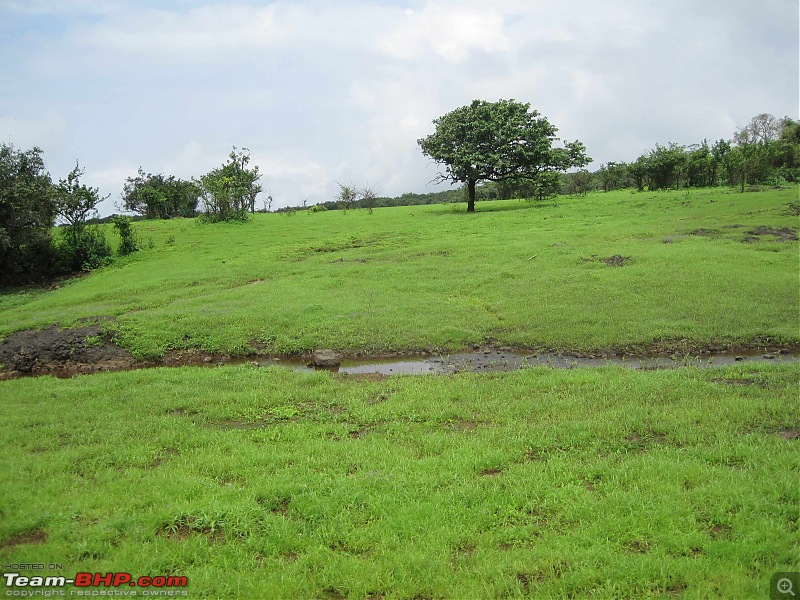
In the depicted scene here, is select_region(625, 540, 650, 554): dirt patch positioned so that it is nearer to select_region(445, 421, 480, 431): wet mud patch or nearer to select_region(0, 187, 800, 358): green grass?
select_region(445, 421, 480, 431): wet mud patch

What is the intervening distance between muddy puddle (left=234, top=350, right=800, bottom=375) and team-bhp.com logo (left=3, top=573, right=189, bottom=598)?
7.99 m

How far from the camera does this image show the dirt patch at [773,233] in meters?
24.4

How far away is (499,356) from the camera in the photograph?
13977 mm

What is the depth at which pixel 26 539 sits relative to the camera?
5.83m

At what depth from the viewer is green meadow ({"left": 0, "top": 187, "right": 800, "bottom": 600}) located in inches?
206

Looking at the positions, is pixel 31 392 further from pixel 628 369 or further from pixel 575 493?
Result: pixel 628 369

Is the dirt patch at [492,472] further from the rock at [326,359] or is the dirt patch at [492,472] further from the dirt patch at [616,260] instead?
the dirt patch at [616,260]

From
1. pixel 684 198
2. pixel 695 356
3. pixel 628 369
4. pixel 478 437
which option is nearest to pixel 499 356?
pixel 628 369

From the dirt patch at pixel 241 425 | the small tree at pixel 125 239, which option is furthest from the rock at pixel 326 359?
the small tree at pixel 125 239

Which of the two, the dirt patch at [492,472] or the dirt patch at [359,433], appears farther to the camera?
the dirt patch at [359,433]

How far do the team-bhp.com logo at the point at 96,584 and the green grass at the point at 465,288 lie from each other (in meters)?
9.94

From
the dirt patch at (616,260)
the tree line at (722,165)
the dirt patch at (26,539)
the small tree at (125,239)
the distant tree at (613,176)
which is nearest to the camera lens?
the dirt patch at (26,539)

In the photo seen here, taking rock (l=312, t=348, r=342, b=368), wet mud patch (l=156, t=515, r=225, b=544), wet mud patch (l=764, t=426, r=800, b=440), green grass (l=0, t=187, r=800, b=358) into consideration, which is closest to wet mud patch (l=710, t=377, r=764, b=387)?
wet mud patch (l=764, t=426, r=800, b=440)

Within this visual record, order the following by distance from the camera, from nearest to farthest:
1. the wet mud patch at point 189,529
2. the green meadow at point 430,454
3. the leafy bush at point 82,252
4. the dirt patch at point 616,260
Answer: the green meadow at point 430,454, the wet mud patch at point 189,529, the dirt patch at point 616,260, the leafy bush at point 82,252
